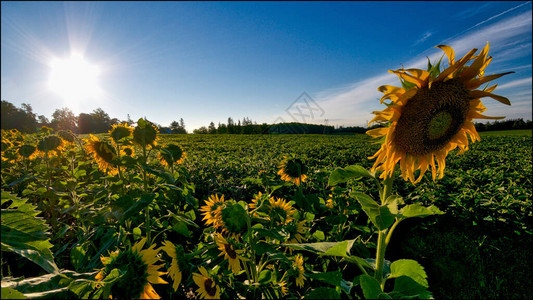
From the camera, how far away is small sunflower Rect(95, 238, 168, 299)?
0.91 metres

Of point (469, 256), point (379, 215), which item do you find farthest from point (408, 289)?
point (469, 256)

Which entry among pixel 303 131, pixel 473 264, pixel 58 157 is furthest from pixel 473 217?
pixel 303 131

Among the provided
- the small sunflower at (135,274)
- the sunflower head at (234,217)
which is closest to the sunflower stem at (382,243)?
the sunflower head at (234,217)

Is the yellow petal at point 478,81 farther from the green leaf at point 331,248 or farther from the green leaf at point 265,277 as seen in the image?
the green leaf at point 265,277

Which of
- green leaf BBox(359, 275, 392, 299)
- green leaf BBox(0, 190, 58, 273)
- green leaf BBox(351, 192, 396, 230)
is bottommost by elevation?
green leaf BBox(359, 275, 392, 299)

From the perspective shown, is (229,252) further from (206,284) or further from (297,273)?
(297,273)

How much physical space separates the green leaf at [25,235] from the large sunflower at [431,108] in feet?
4.64

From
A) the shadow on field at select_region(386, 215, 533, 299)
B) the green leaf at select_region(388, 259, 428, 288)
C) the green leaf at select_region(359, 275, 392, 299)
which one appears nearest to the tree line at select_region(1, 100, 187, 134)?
the green leaf at select_region(359, 275, 392, 299)

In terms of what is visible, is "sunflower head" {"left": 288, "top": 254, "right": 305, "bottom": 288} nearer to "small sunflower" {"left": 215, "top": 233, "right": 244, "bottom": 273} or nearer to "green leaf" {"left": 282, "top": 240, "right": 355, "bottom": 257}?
"small sunflower" {"left": 215, "top": 233, "right": 244, "bottom": 273}

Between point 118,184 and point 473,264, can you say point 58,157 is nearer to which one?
point 118,184

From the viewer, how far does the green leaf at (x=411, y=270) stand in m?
1.09

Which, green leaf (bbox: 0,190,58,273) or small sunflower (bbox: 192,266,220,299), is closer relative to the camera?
green leaf (bbox: 0,190,58,273)

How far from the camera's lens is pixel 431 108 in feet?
3.73

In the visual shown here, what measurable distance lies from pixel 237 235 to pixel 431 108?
1.37 metres
